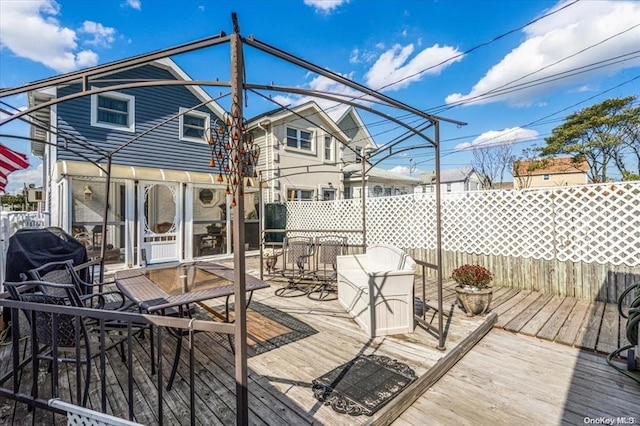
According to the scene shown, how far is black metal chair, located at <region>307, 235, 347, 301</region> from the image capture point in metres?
5.14

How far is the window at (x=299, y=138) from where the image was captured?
39.2 feet

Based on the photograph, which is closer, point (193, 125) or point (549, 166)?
point (193, 125)

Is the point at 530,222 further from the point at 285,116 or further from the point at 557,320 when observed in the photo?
the point at 285,116

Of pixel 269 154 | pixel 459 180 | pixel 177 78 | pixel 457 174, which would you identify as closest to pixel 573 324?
pixel 269 154

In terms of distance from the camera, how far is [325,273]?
17.2 feet

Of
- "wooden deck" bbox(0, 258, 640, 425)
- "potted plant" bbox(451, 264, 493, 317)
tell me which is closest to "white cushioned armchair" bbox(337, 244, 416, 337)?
"wooden deck" bbox(0, 258, 640, 425)

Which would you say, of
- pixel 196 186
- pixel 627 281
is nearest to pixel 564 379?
pixel 627 281

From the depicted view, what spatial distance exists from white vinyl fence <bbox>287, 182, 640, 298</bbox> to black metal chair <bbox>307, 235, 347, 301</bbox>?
8.41 ft

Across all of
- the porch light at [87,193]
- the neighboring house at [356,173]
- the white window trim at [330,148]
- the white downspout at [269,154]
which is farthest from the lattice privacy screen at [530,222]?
the porch light at [87,193]

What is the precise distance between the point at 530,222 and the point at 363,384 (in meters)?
4.81

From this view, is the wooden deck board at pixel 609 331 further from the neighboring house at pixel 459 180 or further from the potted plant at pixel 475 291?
the neighboring house at pixel 459 180

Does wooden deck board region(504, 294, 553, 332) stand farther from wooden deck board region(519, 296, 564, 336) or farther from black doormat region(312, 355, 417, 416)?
black doormat region(312, 355, 417, 416)

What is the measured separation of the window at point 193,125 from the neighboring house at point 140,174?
30mm

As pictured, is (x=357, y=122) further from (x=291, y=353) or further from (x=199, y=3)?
(x=291, y=353)
